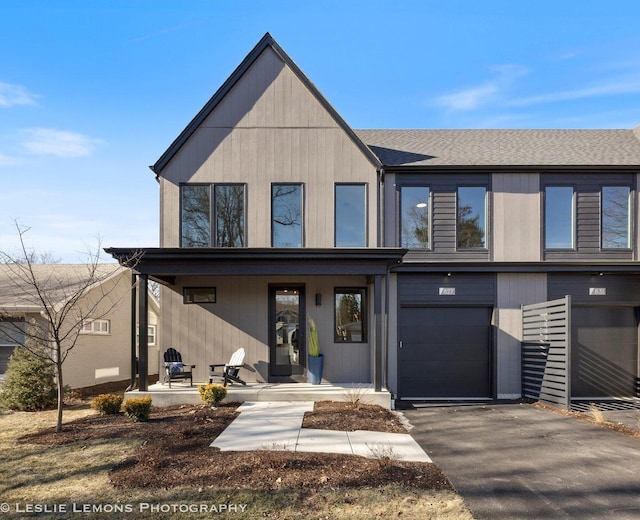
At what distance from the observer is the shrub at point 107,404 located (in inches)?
343

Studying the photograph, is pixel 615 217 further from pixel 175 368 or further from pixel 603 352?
pixel 175 368

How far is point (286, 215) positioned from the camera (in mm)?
11367

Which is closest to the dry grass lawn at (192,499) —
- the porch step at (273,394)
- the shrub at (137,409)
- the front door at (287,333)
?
the shrub at (137,409)

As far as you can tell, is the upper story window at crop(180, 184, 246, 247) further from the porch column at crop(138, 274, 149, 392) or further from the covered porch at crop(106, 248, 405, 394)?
the porch column at crop(138, 274, 149, 392)

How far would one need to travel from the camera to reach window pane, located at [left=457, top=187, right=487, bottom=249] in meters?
11.8

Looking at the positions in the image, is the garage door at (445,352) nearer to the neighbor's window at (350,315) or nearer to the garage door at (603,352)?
the neighbor's window at (350,315)

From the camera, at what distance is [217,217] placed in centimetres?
1134

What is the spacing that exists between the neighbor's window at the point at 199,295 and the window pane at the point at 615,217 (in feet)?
35.1

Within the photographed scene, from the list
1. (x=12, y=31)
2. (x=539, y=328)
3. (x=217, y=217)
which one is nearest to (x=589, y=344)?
(x=539, y=328)

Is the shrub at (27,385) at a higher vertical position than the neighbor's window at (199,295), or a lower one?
lower

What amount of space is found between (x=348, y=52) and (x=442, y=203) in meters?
6.32

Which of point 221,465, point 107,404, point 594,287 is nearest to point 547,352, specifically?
point 594,287

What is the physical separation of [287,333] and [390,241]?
3.70m

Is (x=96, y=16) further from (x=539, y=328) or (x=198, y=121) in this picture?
(x=539, y=328)
